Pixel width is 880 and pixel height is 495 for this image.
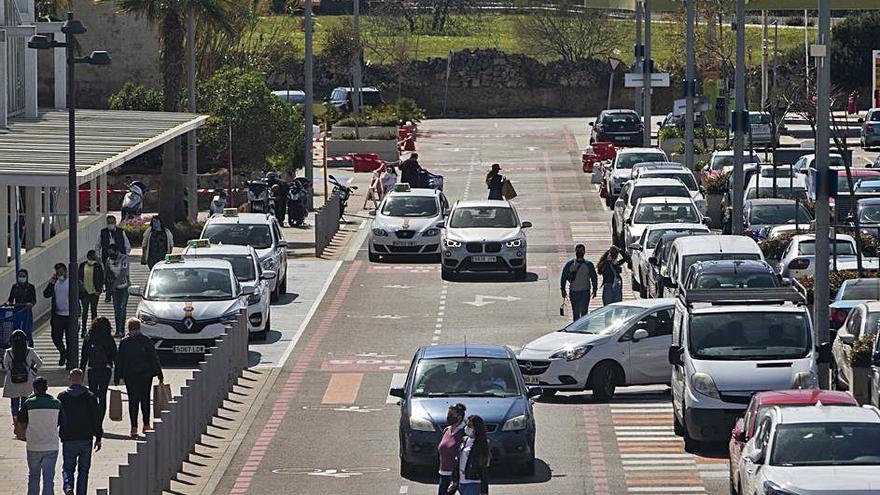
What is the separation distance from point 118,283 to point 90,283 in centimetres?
116

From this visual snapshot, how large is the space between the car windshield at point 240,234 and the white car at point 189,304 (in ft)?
18.7

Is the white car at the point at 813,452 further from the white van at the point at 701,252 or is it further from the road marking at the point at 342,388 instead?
the white van at the point at 701,252

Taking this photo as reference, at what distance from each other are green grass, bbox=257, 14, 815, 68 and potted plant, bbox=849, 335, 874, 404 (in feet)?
231

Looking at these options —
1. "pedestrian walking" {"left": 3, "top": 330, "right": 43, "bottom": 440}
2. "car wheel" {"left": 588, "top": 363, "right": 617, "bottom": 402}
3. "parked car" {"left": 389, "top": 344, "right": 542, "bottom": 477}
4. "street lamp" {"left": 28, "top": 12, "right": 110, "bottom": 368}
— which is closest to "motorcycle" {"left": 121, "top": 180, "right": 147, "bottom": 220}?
"street lamp" {"left": 28, "top": 12, "right": 110, "bottom": 368}

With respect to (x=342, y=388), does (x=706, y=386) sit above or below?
above

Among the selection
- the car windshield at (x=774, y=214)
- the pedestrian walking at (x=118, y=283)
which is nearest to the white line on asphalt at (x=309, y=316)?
the pedestrian walking at (x=118, y=283)

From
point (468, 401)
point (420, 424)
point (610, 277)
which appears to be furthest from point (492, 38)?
point (420, 424)

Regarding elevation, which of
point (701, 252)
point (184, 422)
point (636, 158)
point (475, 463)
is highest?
point (636, 158)

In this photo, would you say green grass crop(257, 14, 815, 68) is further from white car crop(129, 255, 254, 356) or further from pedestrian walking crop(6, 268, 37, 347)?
pedestrian walking crop(6, 268, 37, 347)

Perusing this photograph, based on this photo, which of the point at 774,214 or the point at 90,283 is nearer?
the point at 90,283

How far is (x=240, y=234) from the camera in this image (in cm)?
3947

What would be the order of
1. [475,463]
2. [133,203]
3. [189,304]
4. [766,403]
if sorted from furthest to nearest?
[133,203] → [189,304] → [766,403] → [475,463]

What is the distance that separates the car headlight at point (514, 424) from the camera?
2280cm

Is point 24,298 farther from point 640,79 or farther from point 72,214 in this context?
point 640,79
